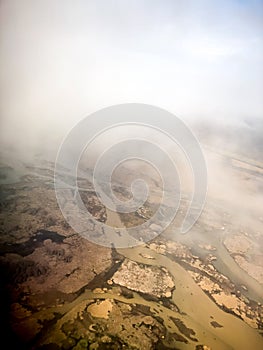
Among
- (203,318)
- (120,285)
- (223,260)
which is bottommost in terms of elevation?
(120,285)

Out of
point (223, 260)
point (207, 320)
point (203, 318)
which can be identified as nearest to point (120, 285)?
point (203, 318)

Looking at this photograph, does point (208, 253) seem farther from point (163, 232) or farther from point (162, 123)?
point (162, 123)

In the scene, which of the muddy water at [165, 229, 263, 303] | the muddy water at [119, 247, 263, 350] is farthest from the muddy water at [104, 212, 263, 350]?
the muddy water at [165, 229, 263, 303]

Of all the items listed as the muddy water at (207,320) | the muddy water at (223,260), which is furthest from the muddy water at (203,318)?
the muddy water at (223,260)

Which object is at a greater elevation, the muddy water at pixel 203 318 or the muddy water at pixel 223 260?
the muddy water at pixel 223 260

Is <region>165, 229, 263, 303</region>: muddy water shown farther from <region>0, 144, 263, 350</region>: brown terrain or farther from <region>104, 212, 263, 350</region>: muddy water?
<region>104, 212, 263, 350</region>: muddy water

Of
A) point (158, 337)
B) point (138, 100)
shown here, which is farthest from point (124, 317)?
point (138, 100)

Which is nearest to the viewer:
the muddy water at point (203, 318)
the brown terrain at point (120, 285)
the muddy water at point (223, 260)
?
the brown terrain at point (120, 285)

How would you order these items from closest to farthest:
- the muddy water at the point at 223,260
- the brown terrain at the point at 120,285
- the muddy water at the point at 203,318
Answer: the brown terrain at the point at 120,285, the muddy water at the point at 203,318, the muddy water at the point at 223,260

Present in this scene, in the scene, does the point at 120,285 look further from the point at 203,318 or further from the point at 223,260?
the point at 223,260

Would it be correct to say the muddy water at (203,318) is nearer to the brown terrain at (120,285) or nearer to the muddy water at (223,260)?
the brown terrain at (120,285)

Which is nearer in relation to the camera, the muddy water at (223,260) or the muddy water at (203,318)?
the muddy water at (203,318)
